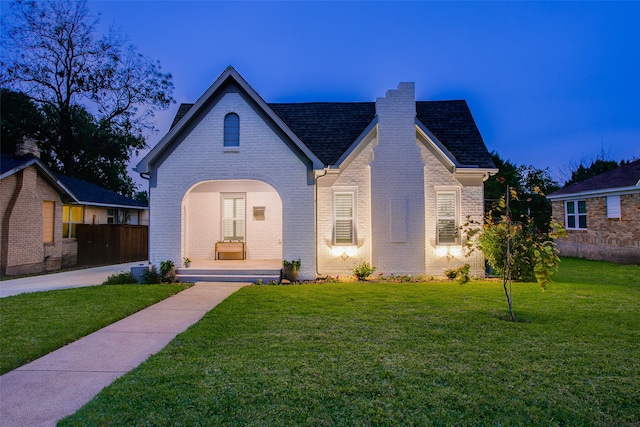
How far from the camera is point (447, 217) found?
41.8 ft

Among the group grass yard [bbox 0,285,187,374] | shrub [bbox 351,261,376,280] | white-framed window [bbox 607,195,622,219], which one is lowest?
grass yard [bbox 0,285,187,374]

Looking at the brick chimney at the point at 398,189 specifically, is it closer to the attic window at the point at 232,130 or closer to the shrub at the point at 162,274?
the attic window at the point at 232,130

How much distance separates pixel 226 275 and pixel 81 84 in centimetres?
2659

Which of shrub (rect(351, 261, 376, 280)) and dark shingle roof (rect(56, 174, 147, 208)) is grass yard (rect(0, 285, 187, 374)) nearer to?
shrub (rect(351, 261, 376, 280))

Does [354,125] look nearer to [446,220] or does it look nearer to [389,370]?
[446,220]

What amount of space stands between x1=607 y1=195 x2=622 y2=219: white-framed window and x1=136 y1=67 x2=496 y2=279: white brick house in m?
9.83

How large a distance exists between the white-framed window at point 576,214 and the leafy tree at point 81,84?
33.1 meters

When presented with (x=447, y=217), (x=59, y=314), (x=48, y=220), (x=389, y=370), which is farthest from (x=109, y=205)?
(x=389, y=370)

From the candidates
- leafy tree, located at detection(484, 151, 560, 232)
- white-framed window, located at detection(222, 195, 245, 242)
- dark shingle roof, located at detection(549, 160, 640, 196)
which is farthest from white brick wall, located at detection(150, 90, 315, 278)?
leafy tree, located at detection(484, 151, 560, 232)

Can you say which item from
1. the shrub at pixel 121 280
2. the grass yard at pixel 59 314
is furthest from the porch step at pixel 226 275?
the shrub at pixel 121 280

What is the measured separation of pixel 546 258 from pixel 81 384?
285 inches

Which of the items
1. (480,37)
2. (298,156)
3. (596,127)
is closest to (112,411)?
(298,156)

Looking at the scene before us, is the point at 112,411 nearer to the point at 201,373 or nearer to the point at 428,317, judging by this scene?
the point at 201,373

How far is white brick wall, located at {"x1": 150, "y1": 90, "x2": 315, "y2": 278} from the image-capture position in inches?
468
